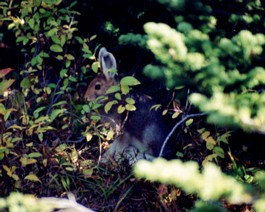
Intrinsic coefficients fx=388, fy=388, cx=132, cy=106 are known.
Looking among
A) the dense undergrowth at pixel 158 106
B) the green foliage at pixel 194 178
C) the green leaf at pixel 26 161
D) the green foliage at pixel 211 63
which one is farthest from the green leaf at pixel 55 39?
the green foliage at pixel 194 178

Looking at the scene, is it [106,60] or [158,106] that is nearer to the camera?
[158,106]

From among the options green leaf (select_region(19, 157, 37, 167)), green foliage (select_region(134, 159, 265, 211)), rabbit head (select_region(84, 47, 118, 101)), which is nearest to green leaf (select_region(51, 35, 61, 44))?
rabbit head (select_region(84, 47, 118, 101))

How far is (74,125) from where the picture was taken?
171 inches

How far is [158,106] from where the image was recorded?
146 inches

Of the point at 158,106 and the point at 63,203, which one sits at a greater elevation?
the point at 63,203

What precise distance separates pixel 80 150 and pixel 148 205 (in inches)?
45.7

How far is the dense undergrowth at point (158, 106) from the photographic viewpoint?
1429 mm

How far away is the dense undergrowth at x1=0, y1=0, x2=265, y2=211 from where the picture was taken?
143 centimetres

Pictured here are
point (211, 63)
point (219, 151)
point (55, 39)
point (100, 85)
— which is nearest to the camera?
point (211, 63)

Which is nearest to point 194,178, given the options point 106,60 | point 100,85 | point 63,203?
point 63,203

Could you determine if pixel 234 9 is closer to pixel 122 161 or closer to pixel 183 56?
pixel 183 56

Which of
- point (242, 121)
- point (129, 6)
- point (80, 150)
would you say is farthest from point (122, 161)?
point (242, 121)

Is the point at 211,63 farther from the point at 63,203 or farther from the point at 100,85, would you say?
the point at 100,85

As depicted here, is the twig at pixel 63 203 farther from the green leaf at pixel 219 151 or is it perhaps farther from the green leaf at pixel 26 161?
the green leaf at pixel 219 151
